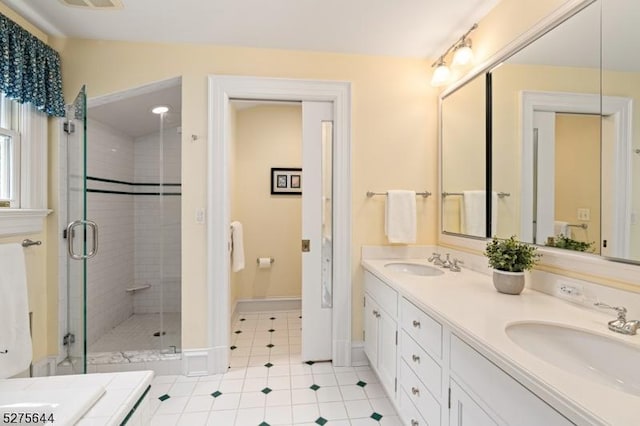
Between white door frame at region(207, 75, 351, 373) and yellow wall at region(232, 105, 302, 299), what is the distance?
127 cm

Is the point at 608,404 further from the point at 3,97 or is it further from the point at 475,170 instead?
the point at 3,97

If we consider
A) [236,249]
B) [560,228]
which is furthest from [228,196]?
[560,228]

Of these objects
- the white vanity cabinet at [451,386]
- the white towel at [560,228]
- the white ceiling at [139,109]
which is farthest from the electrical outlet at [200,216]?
the white towel at [560,228]

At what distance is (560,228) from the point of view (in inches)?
54.7

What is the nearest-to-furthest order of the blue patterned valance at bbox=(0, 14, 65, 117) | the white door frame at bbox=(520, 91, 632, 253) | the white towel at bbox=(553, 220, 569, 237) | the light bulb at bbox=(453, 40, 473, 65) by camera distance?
the white door frame at bbox=(520, 91, 632, 253) → the white towel at bbox=(553, 220, 569, 237) → the blue patterned valance at bbox=(0, 14, 65, 117) → the light bulb at bbox=(453, 40, 473, 65)

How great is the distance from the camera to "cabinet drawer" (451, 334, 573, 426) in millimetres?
742

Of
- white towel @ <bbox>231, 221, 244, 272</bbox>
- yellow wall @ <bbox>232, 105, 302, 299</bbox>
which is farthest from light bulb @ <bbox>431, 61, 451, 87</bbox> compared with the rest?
white towel @ <bbox>231, 221, 244, 272</bbox>

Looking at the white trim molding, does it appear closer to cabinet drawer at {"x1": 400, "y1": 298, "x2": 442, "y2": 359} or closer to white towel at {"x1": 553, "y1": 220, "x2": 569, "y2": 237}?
cabinet drawer at {"x1": 400, "y1": 298, "x2": 442, "y2": 359}

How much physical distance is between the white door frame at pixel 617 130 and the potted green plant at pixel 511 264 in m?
0.18

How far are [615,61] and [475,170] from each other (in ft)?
3.04

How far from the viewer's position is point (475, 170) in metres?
2.01

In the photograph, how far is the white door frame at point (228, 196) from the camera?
222cm

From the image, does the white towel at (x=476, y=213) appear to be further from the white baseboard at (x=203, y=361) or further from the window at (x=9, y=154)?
the window at (x=9, y=154)

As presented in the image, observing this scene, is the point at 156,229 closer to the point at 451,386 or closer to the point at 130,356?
the point at 130,356
